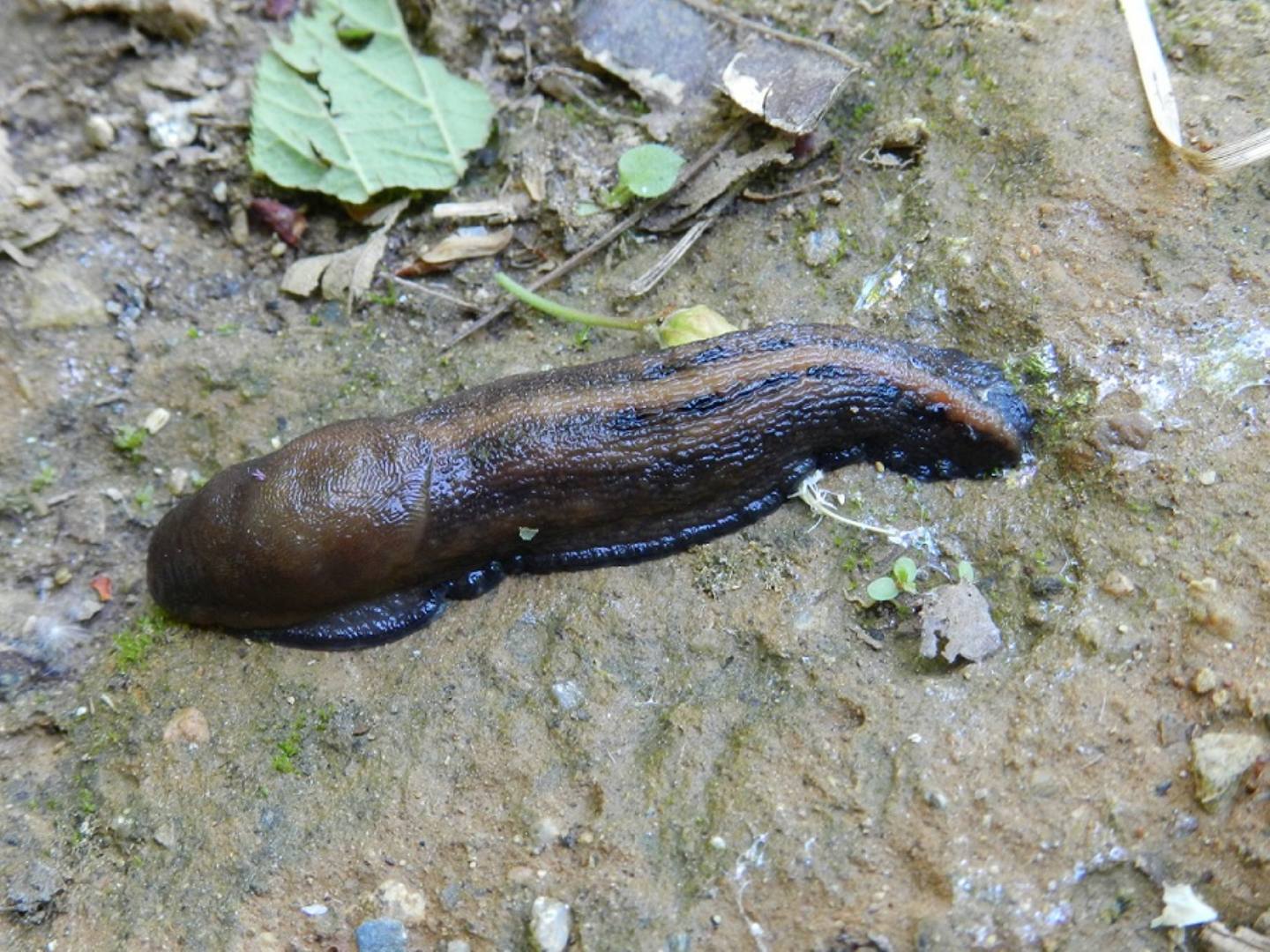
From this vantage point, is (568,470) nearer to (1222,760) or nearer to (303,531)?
(303,531)

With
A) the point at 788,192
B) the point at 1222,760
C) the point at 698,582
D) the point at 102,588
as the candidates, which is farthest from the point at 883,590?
the point at 102,588

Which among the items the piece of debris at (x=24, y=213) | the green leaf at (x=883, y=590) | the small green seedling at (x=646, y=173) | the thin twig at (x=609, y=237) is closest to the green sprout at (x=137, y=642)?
the thin twig at (x=609, y=237)

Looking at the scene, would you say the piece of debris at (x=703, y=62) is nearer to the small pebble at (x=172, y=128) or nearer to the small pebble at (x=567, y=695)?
the small pebble at (x=172, y=128)

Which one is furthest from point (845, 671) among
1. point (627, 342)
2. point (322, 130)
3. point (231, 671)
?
point (322, 130)

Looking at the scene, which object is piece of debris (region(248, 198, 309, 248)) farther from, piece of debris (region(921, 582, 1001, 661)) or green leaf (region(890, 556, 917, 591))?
piece of debris (region(921, 582, 1001, 661))

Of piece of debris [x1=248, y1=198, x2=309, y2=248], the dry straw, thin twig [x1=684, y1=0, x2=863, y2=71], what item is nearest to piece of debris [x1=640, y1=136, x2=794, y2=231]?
thin twig [x1=684, y1=0, x2=863, y2=71]
